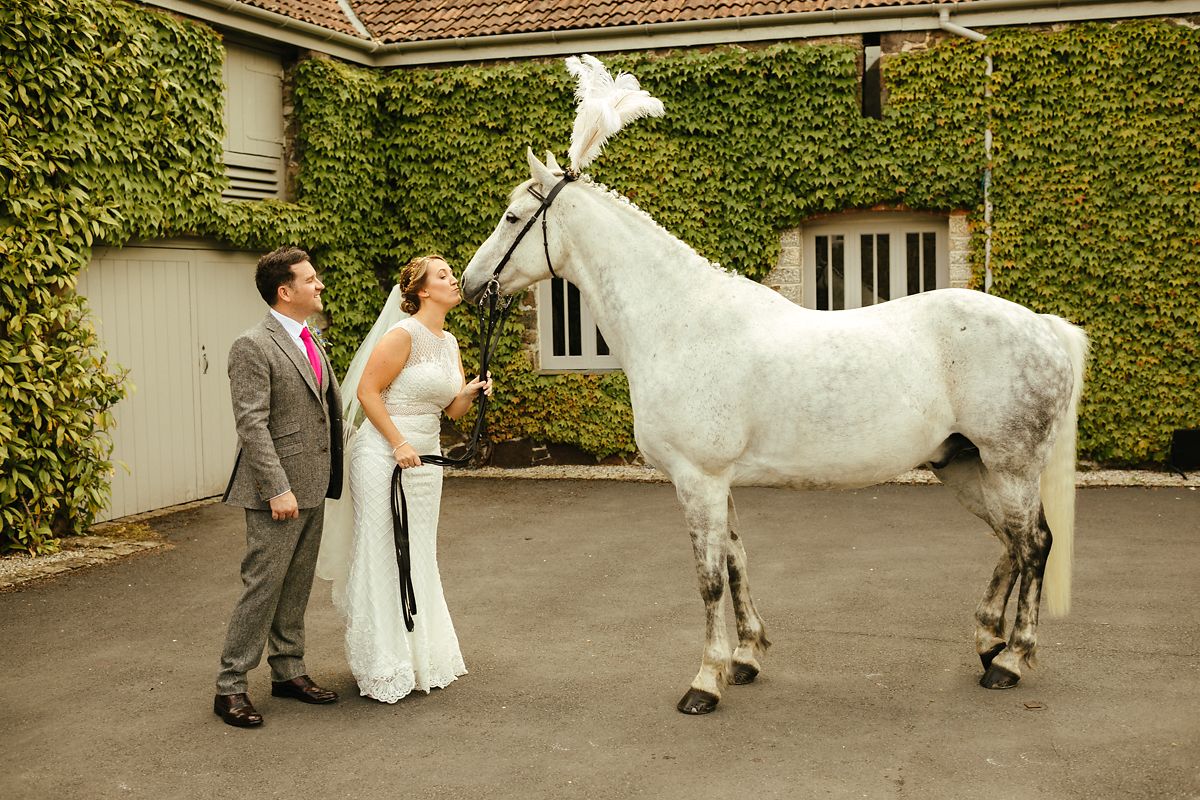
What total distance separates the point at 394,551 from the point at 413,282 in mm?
1244

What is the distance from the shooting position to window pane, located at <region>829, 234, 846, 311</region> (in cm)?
1177

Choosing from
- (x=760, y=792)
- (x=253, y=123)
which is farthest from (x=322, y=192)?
(x=760, y=792)

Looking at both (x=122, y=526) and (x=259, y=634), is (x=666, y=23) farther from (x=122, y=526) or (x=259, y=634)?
(x=259, y=634)

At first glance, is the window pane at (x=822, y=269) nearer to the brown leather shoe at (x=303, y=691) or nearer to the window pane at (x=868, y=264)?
the window pane at (x=868, y=264)

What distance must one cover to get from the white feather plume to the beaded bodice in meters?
1.05

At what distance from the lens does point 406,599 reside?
4828 mm

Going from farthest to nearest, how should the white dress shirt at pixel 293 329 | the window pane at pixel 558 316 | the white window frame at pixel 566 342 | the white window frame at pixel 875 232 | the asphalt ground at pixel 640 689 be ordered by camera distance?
the window pane at pixel 558 316
the white window frame at pixel 566 342
the white window frame at pixel 875 232
the white dress shirt at pixel 293 329
the asphalt ground at pixel 640 689

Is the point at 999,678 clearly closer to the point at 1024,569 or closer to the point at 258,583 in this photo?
the point at 1024,569

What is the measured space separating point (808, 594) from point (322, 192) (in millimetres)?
7371

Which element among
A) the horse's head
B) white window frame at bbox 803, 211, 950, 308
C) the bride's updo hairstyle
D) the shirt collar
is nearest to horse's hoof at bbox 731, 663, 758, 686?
the horse's head

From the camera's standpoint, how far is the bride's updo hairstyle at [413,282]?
4953mm

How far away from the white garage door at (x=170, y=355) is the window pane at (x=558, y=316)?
3.36 metres

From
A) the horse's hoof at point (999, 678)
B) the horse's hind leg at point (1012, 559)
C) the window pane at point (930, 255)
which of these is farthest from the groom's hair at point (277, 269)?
the window pane at point (930, 255)

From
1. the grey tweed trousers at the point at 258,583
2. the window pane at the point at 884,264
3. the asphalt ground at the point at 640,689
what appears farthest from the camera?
the window pane at the point at 884,264
